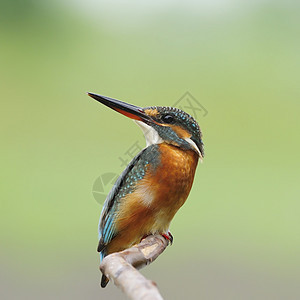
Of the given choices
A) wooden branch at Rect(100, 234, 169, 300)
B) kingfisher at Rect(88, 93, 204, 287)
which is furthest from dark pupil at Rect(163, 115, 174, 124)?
wooden branch at Rect(100, 234, 169, 300)

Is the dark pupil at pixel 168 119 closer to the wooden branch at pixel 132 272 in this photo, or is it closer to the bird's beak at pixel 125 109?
the bird's beak at pixel 125 109

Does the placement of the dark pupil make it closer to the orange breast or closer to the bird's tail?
the orange breast

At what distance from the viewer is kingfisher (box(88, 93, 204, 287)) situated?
121 cm

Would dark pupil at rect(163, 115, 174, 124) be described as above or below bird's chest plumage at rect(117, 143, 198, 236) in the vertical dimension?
above

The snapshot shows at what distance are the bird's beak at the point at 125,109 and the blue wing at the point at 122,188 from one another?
10 centimetres

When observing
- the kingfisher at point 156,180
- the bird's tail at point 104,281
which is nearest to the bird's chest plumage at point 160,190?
the kingfisher at point 156,180

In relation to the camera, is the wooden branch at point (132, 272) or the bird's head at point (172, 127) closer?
the wooden branch at point (132, 272)

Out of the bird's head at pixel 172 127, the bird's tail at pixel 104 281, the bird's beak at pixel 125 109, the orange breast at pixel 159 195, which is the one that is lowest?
the bird's tail at pixel 104 281

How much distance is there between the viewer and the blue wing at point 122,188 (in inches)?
48.3

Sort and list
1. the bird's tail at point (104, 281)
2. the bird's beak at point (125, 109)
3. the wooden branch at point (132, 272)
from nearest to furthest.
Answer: the wooden branch at point (132, 272), the bird's beak at point (125, 109), the bird's tail at point (104, 281)

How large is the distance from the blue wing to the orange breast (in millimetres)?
13
